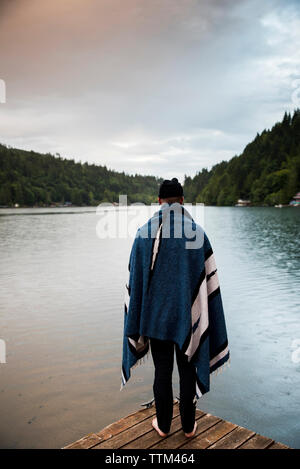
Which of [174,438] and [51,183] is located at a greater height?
[51,183]

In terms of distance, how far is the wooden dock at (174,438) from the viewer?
284 centimetres

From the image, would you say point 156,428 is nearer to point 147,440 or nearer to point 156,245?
point 147,440

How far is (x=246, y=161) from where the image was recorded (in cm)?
14062

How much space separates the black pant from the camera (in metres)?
2.82

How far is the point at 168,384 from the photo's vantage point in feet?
9.27

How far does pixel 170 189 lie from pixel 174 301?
0.93 metres

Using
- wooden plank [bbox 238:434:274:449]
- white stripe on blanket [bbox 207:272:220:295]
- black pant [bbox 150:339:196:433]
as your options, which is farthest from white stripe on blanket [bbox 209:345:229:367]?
wooden plank [bbox 238:434:274:449]

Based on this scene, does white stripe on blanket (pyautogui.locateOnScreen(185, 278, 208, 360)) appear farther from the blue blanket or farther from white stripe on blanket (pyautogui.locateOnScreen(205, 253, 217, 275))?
white stripe on blanket (pyautogui.locateOnScreen(205, 253, 217, 275))

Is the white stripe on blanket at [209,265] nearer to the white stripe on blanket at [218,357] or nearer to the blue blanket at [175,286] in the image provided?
the blue blanket at [175,286]

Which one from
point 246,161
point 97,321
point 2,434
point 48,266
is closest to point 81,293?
point 97,321

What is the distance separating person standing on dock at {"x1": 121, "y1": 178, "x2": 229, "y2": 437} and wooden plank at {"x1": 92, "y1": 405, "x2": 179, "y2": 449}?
0.54ft

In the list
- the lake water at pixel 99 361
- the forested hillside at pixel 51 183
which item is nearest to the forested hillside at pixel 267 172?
the forested hillside at pixel 51 183

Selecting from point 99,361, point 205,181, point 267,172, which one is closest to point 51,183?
point 205,181
